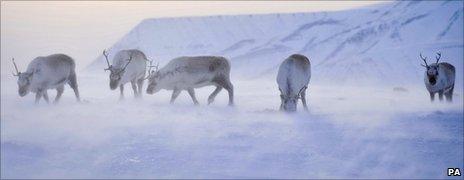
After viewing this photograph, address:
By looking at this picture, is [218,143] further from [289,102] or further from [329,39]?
[329,39]

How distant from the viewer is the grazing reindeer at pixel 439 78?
57.3 feet

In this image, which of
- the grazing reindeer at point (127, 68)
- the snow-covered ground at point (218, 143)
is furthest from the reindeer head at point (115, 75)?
the snow-covered ground at point (218, 143)

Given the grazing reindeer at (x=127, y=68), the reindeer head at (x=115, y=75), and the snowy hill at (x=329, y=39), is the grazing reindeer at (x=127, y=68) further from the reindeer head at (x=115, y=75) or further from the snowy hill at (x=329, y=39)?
the snowy hill at (x=329, y=39)

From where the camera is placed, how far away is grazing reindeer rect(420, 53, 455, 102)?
1745 centimetres

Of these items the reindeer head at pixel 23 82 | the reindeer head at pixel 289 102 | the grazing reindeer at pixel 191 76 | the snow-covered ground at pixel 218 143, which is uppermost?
the grazing reindeer at pixel 191 76

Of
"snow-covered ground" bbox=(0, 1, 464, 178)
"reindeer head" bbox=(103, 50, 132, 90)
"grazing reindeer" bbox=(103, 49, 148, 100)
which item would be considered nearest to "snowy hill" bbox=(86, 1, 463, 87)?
"grazing reindeer" bbox=(103, 49, 148, 100)

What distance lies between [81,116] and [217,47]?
4894 cm

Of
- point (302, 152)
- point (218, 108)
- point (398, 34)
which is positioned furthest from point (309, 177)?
point (398, 34)

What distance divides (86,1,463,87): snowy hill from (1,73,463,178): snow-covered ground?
33.5 metres

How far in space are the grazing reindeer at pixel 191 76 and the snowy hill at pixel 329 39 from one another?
30.3 metres

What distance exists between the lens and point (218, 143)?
30.6 feet

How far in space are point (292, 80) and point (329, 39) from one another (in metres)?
44.0

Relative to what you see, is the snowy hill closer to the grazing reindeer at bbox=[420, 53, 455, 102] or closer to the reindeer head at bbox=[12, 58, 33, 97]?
the grazing reindeer at bbox=[420, 53, 455, 102]

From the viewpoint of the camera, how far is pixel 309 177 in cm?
759
